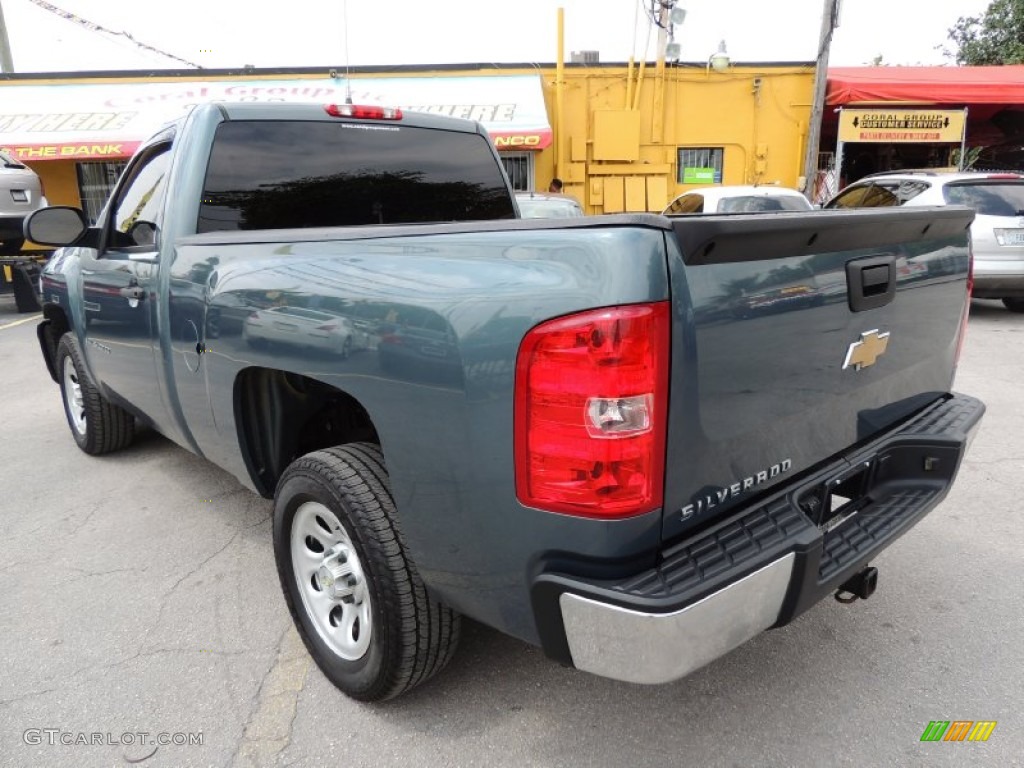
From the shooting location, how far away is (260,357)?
7.80 ft

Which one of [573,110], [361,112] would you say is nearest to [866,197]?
[573,110]

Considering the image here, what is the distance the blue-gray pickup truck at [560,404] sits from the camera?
62.1 inches

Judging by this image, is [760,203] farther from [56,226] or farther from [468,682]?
[468,682]

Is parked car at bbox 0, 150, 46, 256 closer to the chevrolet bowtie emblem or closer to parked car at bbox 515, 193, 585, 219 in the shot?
parked car at bbox 515, 193, 585, 219

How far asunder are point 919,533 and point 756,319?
7.51 feet

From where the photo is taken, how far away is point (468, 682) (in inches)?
95.1

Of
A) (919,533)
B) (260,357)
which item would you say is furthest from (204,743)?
(919,533)

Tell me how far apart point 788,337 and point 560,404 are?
0.71m

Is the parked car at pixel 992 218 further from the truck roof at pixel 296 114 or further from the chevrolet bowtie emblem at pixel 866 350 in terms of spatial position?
the chevrolet bowtie emblem at pixel 866 350

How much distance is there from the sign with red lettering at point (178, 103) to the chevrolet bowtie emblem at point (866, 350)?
1233cm

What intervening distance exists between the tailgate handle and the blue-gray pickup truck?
1 centimetres

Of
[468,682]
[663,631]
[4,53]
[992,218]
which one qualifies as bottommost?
[468,682]

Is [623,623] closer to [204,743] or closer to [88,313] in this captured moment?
[204,743]

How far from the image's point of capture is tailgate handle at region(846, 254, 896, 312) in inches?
80.6
